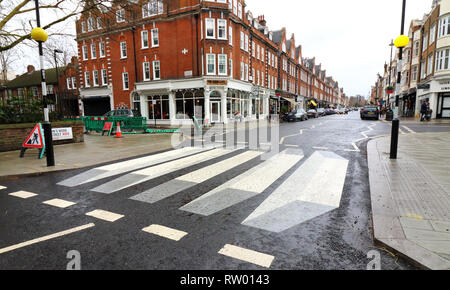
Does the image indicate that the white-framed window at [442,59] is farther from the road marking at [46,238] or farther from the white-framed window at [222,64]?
the road marking at [46,238]

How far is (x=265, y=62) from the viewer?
36406 millimetres

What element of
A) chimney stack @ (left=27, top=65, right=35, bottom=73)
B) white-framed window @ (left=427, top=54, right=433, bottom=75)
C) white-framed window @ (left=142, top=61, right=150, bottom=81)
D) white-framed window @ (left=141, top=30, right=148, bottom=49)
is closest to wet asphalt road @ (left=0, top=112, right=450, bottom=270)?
white-framed window @ (left=142, top=61, right=150, bottom=81)

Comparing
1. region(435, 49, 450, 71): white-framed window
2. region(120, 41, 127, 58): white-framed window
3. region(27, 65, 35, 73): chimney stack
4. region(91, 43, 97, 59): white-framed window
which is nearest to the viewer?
region(435, 49, 450, 71): white-framed window

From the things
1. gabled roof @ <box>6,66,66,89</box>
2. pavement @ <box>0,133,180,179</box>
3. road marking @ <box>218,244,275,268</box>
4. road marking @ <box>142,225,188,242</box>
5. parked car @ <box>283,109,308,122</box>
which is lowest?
road marking @ <box>218,244,275,268</box>

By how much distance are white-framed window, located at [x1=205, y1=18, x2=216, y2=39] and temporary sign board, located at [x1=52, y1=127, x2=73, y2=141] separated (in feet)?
57.6

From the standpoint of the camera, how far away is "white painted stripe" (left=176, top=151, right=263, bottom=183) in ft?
19.4

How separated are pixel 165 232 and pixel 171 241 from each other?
10.6 inches

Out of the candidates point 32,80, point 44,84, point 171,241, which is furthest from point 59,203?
point 32,80

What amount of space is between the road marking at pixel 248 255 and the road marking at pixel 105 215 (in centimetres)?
193

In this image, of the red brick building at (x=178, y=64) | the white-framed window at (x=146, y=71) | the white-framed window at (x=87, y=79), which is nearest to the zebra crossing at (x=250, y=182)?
the red brick building at (x=178, y=64)

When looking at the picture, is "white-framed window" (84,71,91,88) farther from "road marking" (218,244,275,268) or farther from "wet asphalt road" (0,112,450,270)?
"road marking" (218,244,275,268)

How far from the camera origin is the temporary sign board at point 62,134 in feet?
37.8

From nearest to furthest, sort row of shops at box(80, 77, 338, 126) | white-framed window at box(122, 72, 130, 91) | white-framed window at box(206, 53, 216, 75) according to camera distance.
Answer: white-framed window at box(206, 53, 216, 75), row of shops at box(80, 77, 338, 126), white-framed window at box(122, 72, 130, 91)
